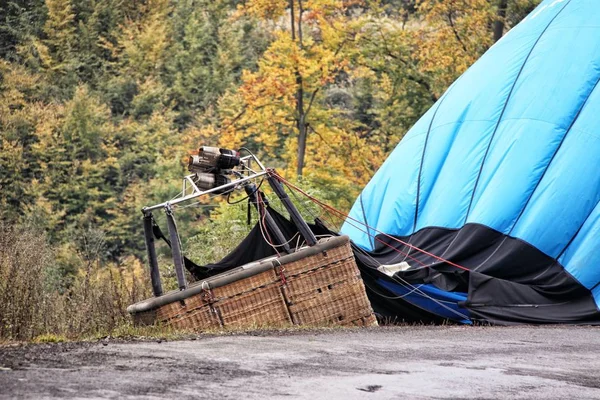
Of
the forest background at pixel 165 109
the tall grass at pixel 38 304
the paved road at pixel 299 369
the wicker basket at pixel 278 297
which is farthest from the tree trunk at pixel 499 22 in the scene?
the paved road at pixel 299 369

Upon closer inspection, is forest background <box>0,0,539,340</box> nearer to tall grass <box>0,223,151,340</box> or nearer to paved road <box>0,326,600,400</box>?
tall grass <box>0,223,151,340</box>

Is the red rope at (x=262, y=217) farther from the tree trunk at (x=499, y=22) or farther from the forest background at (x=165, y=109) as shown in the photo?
the tree trunk at (x=499, y=22)

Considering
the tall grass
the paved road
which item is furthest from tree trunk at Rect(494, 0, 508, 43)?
the paved road

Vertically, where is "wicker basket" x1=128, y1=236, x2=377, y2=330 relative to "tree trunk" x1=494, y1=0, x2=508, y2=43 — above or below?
below

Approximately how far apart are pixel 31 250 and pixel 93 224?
Answer: 27.1 m

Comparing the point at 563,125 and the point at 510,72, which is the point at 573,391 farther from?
the point at 510,72

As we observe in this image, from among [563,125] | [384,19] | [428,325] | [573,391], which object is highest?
[384,19]

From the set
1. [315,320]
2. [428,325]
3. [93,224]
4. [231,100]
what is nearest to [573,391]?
[315,320]

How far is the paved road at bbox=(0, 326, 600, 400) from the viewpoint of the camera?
5008 millimetres

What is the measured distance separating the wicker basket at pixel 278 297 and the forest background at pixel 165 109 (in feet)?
2.04

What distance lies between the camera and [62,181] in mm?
37250

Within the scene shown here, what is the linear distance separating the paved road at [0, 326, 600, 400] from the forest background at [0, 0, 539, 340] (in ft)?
4.21

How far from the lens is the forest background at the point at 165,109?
50.1 feet

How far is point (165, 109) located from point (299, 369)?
38587 mm
